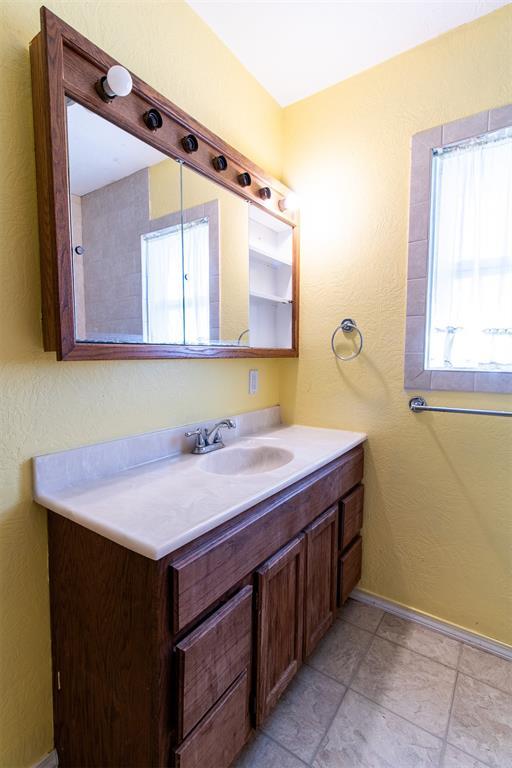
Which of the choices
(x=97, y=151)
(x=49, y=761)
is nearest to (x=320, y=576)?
(x=49, y=761)

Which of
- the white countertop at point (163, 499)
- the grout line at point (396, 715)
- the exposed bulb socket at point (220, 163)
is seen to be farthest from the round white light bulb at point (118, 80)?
the grout line at point (396, 715)

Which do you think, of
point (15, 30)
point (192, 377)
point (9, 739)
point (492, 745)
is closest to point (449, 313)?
point (192, 377)

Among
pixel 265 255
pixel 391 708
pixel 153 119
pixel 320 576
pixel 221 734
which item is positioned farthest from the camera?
pixel 265 255

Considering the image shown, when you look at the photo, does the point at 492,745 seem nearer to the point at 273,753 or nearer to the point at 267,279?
the point at 273,753

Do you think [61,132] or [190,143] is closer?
[61,132]

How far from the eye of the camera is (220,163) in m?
1.39

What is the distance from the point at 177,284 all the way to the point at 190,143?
1.59ft

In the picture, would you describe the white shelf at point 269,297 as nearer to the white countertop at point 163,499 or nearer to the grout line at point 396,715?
the white countertop at point 163,499

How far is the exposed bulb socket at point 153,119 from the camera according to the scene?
3.61ft

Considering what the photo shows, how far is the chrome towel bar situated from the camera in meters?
1.37

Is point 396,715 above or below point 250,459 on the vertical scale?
below

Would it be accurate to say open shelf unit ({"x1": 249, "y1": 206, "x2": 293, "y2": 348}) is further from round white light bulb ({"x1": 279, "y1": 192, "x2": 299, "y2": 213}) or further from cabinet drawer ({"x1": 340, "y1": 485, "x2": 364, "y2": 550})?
cabinet drawer ({"x1": 340, "y1": 485, "x2": 364, "y2": 550})

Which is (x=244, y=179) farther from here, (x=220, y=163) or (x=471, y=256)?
(x=471, y=256)

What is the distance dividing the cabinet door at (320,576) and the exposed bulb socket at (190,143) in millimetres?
1369
